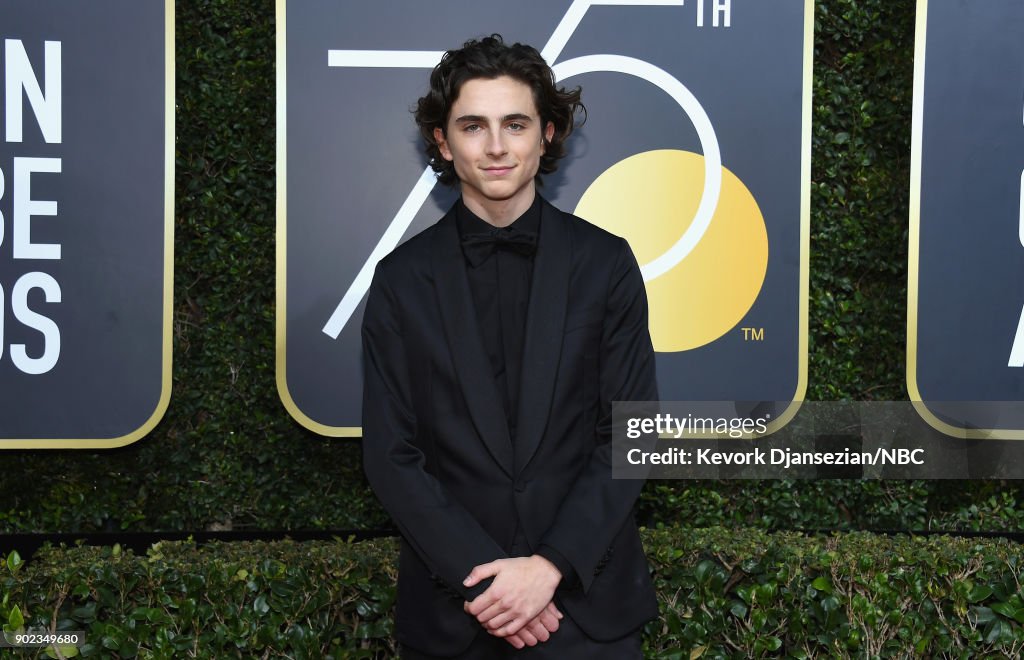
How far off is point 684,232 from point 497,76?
150 centimetres

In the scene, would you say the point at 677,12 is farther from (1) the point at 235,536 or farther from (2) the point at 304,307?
(1) the point at 235,536

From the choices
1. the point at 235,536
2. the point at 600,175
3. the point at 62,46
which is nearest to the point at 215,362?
the point at 235,536

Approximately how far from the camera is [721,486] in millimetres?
3580

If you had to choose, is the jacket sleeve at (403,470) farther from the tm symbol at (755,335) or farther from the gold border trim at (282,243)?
the tm symbol at (755,335)

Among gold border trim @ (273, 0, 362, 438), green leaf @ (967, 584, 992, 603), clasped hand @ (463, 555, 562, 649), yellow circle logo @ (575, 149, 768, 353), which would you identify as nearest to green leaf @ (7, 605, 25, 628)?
gold border trim @ (273, 0, 362, 438)

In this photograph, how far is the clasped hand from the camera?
1.82 m

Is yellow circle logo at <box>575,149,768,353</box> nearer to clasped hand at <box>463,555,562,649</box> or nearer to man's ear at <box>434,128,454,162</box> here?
man's ear at <box>434,128,454,162</box>

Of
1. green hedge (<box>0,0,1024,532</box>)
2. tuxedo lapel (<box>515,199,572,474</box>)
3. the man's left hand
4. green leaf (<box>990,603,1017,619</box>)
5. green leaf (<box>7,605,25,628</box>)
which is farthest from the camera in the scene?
green hedge (<box>0,0,1024,532</box>)

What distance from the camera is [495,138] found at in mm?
2027

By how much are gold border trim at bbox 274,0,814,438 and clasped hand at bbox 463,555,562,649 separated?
1.60 m

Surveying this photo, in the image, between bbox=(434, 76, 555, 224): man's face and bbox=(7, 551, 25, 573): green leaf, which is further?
bbox=(7, 551, 25, 573): green leaf

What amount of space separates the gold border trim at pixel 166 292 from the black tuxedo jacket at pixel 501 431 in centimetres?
158

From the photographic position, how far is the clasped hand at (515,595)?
1.82 metres

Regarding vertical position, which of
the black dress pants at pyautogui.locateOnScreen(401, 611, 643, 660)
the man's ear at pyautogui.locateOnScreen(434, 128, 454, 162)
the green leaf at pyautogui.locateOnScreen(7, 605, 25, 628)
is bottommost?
the green leaf at pyautogui.locateOnScreen(7, 605, 25, 628)
